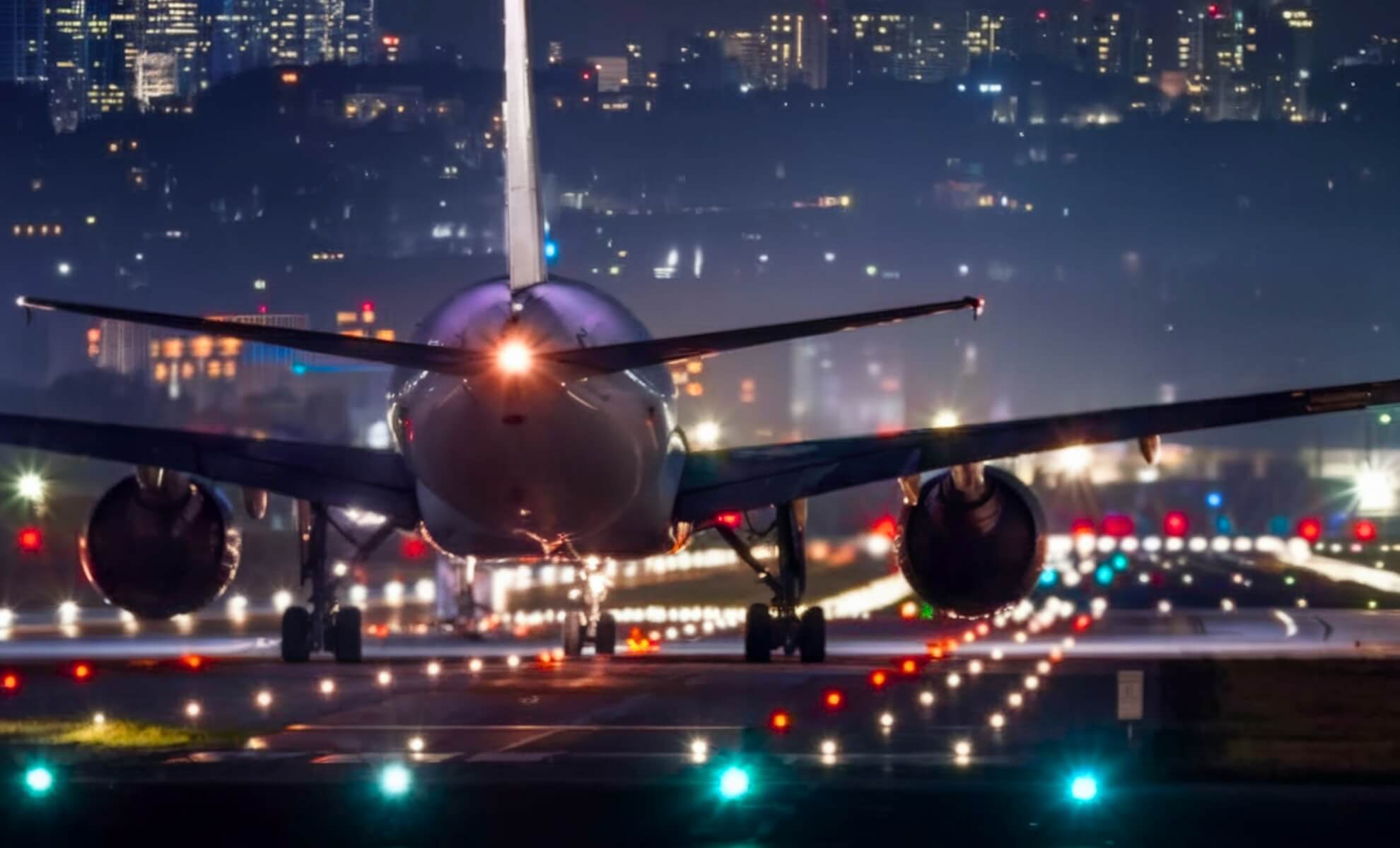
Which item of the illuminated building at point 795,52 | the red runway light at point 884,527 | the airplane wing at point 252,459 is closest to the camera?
the airplane wing at point 252,459

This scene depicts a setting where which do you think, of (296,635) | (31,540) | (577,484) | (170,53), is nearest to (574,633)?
(296,635)

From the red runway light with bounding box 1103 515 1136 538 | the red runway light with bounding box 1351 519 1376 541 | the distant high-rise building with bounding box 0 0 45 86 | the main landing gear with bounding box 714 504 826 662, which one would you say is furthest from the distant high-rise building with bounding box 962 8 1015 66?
the main landing gear with bounding box 714 504 826 662

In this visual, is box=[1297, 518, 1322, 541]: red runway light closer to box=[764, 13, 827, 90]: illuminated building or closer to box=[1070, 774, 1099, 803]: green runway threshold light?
box=[1070, 774, 1099, 803]: green runway threshold light

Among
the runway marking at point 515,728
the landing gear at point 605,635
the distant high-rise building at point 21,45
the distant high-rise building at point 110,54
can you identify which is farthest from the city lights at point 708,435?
the distant high-rise building at point 21,45

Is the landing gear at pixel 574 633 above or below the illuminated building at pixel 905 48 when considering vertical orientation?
below

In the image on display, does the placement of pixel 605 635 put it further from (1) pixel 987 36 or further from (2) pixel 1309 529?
(1) pixel 987 36

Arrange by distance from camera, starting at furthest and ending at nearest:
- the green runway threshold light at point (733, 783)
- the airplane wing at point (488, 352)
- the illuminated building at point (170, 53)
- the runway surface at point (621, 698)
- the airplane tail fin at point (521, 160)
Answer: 1. the illuminated building at point (170, 53)
2. the airplane tail fin at point (521, 160)
3. the airplane wing at point (488, 352)
4. the runway surface at point (621, 698)
5. the green runway threshold light at point (733, 783)

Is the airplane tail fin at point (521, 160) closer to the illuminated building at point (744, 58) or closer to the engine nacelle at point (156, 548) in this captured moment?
the engine nacelle at point (156, 548)

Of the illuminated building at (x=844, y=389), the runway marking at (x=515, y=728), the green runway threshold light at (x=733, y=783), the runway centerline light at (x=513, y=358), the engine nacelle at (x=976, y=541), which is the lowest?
the green runway threshold light at (x=733, y=783)
